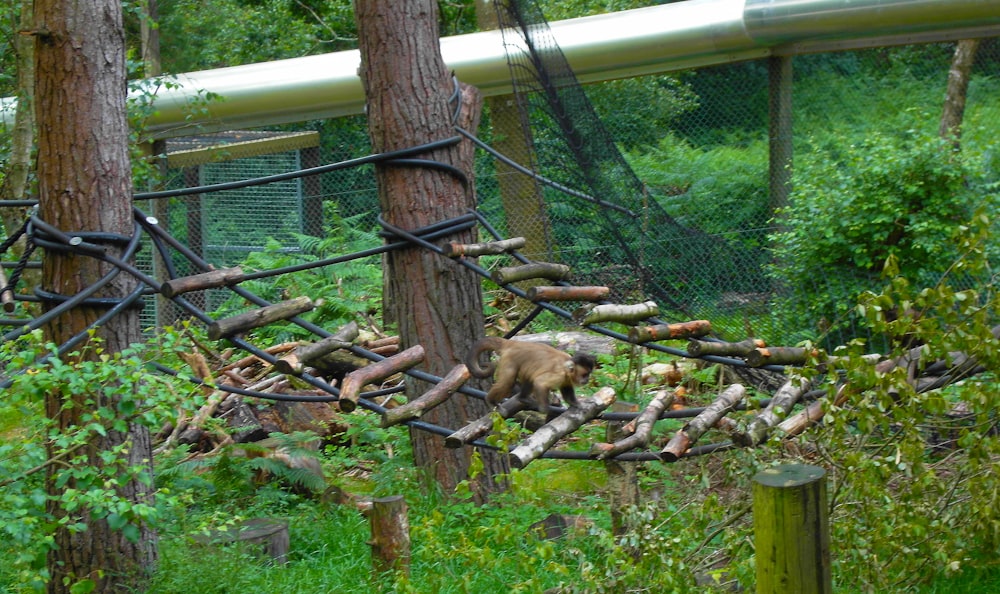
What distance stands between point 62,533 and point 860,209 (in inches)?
227

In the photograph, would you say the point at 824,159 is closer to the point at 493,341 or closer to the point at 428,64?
the point at 428,64

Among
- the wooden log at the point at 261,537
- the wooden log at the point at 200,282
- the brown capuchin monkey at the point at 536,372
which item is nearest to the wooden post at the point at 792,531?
the brown capuchin monkey at the point at 536,372

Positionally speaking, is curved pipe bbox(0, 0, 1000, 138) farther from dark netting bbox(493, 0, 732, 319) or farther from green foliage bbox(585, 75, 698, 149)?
dark netting bbox(493, 0, 732, 319)

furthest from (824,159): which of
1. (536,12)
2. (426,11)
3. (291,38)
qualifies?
(291,38)

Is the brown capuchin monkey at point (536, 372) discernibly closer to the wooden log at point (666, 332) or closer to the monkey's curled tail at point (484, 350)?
the monkey's curled tail at point (484, 350)

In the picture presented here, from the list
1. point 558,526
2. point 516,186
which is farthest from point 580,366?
point 516,186

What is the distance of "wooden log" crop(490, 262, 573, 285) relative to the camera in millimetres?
3934

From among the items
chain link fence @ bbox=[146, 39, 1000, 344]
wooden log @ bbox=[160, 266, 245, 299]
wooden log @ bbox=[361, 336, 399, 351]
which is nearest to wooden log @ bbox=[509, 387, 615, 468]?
wooden log @ bbox=[160, 266, 245, 299]

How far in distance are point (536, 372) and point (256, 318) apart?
1.10 meters

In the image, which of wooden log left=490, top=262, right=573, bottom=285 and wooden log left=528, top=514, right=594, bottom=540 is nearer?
wooden log left=490, top=262, right=573, bottom=285

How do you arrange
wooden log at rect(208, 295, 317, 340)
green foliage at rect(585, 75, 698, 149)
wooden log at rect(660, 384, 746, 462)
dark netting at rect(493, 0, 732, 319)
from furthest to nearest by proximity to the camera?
1. green foliage at rect(585, 75, 698, 149)
2. dark netting at rect(493, 0, 732, 319)
3. wooden log at rect(208, 295, 317, 340)
4. wooden log at rect(660, 384, 746, 462)

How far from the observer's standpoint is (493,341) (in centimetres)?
410

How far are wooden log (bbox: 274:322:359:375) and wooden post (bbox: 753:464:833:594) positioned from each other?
169cm

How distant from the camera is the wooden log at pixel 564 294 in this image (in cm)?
384
